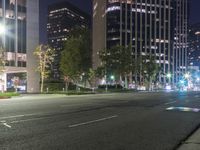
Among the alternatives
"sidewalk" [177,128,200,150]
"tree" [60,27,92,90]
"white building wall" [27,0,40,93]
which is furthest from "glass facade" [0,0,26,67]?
"sidewalk" [177,128,200,150]

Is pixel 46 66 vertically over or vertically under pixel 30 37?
under

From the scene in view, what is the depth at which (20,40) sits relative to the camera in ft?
248

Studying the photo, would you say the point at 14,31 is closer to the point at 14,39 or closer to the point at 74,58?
the point at 14,39

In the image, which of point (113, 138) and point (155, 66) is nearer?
point (113, 138)

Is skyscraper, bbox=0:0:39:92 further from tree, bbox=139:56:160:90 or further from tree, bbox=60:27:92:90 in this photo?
tree, bbox=139:56:160:90

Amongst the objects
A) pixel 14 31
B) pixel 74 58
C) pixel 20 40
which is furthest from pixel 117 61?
pixel 14 31

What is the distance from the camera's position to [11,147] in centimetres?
1000

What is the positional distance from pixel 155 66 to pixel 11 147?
119 meters

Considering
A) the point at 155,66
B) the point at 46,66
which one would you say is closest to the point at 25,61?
the point at 46,66

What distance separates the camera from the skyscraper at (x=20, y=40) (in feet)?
237

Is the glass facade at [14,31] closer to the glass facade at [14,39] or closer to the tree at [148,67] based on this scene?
the glass facade at [14,39]

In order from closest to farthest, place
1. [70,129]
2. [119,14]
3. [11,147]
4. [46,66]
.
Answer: [11,147] < [70,129] < [46,66] < [119,14]

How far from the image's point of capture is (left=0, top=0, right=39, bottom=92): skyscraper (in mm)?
72375

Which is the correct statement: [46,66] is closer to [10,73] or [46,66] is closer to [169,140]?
[10,73]
